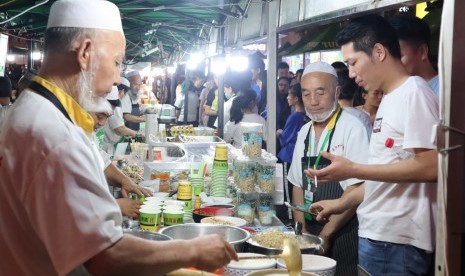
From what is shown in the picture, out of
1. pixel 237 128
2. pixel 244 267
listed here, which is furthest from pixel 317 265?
pixel 237 128

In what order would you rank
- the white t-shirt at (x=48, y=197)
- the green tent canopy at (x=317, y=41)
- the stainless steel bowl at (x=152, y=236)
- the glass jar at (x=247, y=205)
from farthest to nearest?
the green tent canopy at (x=317, y=41)
the glass jar at (x=247, y=205)
the stainless steel bowl at (x=152, y=236)
the white t-shirt at (x=48, y=197)

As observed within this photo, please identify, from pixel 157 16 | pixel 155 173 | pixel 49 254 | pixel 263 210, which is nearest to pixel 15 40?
pixel 157 16

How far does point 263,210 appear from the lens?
3.72 meters

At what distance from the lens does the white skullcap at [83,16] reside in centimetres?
202

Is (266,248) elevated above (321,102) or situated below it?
below

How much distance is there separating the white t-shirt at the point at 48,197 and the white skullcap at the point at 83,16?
0.40 metres

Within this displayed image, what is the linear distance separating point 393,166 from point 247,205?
123 cm

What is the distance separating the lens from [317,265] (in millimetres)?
2496

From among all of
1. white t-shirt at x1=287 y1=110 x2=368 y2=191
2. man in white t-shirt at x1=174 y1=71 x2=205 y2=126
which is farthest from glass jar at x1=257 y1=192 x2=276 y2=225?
man in white t-shirt at x1=174 y1=71 x2=205 y2=126

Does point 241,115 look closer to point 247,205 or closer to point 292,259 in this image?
point 247,205

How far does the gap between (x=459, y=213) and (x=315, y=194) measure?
2.49 meters

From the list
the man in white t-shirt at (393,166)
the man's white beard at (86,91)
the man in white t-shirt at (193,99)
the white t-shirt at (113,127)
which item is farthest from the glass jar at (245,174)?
the man in white t-shirt at (193,99)

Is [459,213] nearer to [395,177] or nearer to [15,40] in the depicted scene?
[395,177]

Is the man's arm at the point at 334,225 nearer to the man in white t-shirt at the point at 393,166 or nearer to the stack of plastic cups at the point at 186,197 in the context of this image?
the man in white t-shirt at the point at 393,166
